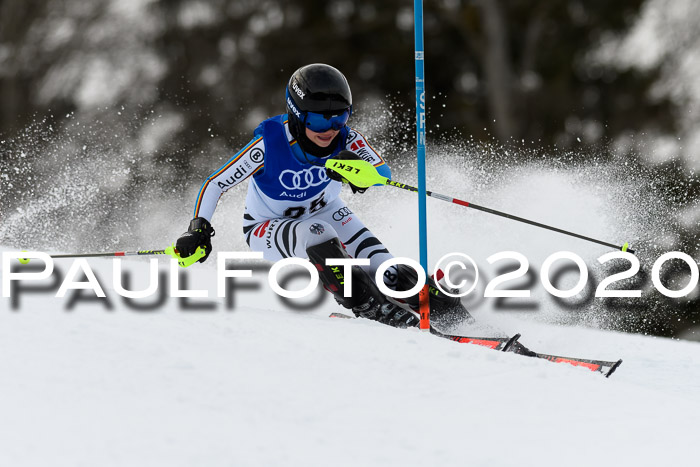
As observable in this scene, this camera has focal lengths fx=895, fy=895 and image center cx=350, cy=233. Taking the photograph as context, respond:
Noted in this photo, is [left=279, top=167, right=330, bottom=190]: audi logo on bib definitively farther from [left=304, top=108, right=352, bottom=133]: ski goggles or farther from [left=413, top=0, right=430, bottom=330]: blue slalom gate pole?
[left=413, top=0, right=430, bottom=330]: blue slalom gate pole

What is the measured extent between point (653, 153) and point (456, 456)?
11.7 metres

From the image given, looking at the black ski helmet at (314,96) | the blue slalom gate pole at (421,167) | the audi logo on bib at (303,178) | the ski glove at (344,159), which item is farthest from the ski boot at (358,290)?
the black ski helmet at (314,96)

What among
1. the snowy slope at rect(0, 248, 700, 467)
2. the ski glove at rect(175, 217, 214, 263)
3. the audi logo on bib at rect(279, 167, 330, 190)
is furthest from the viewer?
the audi logo on bib at rect(279, 167, 330, 190)

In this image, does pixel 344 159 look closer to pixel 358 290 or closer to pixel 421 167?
pixel 421 167

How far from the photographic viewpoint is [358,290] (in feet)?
14.4

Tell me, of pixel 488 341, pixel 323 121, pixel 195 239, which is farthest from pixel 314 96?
pixel 488 341

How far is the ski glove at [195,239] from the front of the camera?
4.23 metres

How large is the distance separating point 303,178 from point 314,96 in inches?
18.9

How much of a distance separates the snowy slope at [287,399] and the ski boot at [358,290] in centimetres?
58

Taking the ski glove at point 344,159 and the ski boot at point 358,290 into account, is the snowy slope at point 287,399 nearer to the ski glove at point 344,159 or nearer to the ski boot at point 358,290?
the ski boot at point 358,290

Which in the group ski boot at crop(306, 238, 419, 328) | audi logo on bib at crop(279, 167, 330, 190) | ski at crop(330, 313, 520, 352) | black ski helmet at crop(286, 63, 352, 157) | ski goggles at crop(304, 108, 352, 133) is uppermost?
black ski helmet at crop(286, 63, 352, 157)

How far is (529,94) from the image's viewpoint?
58.5 feet

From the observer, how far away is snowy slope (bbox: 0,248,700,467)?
2.43 m

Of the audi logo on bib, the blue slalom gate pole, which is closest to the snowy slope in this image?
the blue slalom gate pole
